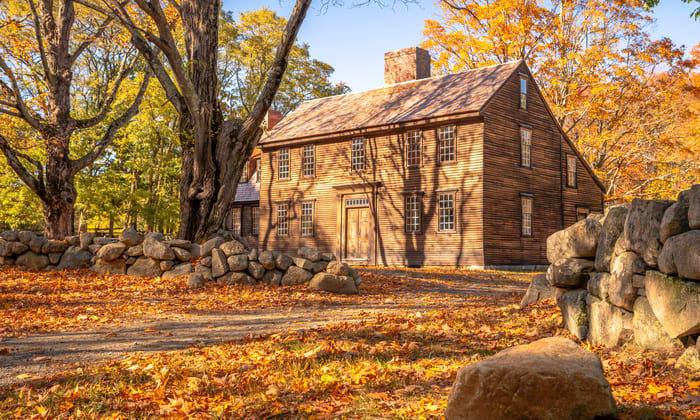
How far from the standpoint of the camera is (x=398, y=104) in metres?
26.4

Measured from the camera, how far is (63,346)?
22.6 ft

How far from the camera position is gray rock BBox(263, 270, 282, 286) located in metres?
12.5

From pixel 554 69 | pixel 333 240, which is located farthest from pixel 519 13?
pixel 333 240

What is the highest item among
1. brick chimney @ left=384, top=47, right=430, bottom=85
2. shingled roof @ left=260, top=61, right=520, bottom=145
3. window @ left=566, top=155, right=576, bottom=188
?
brick chimney @ left=384, top=47, right=430, bottom=85

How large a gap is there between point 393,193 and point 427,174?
1822 mm

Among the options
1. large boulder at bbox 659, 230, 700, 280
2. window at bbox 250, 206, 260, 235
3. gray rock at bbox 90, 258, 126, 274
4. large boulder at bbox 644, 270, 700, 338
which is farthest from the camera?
window at bbox 250, 206, 260, 235

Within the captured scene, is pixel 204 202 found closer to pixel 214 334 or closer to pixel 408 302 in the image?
pixel 408 302

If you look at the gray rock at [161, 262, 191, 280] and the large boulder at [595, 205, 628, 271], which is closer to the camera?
the large boulder at [595, 205, 628, 271]

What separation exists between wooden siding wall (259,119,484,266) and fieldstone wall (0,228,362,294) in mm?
10787

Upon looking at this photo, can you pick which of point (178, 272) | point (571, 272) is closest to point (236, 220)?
point (178, 272)

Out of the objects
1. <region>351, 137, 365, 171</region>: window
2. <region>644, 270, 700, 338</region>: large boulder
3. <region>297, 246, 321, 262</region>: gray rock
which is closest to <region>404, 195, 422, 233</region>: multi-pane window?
<region>351, 137, 365, 171</region>: window

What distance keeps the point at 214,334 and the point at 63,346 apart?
5.89ft

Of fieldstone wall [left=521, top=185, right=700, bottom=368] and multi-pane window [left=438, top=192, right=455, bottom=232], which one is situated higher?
multi-pane window [left=438, top=192, right=455, bottom=232]

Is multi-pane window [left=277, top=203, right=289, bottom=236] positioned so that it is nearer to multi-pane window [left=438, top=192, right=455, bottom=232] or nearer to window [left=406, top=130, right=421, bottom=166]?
window [left=406, top=130, right=421, bottom=166]
